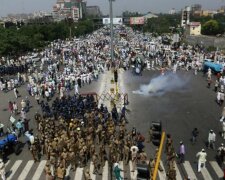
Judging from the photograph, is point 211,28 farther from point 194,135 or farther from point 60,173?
point 60,173

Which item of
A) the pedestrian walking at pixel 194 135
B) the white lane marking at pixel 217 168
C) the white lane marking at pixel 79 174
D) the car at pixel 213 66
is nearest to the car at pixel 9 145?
the white lane marking at pixel 79 174

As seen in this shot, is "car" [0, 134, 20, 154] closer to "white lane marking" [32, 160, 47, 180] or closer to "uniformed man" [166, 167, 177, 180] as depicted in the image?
"white lane marking" [32, 160, 47, 180]

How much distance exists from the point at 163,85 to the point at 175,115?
1103 cm

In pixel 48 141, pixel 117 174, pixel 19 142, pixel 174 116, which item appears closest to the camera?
pixel 117 174

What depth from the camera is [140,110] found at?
3003cm

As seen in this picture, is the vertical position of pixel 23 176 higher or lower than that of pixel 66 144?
lower

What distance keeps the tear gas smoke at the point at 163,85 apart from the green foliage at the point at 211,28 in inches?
3531

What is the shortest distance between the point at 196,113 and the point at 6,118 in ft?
49.6

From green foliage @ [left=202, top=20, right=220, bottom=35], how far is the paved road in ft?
297

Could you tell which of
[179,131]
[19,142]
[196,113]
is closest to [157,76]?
[196,113]

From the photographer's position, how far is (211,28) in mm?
129750

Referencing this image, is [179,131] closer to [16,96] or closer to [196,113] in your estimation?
[196,113]

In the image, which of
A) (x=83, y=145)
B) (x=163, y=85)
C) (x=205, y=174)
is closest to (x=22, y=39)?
(x=163, y=85)

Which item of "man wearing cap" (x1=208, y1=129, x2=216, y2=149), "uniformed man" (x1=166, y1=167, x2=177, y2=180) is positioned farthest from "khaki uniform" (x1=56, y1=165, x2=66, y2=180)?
"man wearing cap" (x1=208, y1=129, x2=216, y2=149)
